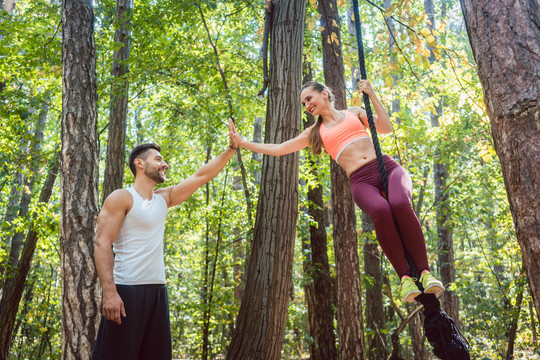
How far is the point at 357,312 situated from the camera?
21.5ft

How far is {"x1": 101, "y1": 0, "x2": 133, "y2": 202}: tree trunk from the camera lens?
7.82 m

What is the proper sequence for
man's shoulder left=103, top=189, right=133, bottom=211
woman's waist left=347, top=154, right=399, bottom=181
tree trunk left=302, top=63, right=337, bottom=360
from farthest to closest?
tree trunk left=302, top=63, right=337, bottom=360 → woman's waist left=347, top=154, right=399, bottom=181 → man's shoulder left=103, top=189, right=133, bottom=211

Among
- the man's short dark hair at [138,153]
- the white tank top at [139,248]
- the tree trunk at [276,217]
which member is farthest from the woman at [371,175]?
the white tank top at [139,248]

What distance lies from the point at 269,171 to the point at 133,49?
6.59 metres

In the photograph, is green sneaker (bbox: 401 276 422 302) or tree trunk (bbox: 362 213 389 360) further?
tree trunk (bbox: 362 213 389 360)

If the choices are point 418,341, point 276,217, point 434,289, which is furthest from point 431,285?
point 418,341

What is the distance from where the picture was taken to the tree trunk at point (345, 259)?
645cm

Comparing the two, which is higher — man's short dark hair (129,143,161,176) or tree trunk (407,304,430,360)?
man's short dark hair (129,143,161,176)

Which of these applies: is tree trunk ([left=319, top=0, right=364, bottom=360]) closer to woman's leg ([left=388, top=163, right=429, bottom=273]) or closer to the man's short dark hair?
the man's short dark hair

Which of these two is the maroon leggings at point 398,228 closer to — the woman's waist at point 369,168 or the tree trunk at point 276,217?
the woman's waist at point 369,168

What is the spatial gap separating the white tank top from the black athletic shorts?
0.07 meters

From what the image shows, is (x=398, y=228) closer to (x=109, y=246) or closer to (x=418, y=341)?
(x=109, y=246)

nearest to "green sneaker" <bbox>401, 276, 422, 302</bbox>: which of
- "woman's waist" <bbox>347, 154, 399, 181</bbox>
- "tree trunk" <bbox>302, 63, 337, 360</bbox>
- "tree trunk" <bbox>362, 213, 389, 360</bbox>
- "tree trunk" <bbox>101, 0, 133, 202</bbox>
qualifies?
"woman's waist" <bbox>347, 154, 399, 181</bbox>

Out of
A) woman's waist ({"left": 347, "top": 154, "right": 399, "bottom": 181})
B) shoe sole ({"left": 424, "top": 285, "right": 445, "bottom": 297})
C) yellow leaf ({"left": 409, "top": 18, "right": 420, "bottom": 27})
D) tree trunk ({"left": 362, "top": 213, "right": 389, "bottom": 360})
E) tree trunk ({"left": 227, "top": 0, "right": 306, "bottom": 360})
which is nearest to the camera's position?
shoe sole ({"left": 424, "top": 285, "right": 445, "bottom": 297})
